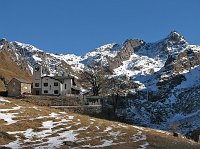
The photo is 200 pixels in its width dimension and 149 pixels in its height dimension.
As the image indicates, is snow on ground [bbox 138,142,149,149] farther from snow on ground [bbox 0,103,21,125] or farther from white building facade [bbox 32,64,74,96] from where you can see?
white building facade [bbox 32,64,74,96]

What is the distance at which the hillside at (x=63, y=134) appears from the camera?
6962cm

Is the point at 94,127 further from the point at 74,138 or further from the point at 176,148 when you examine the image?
the point at 176,148

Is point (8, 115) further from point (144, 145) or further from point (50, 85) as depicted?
point (50, 85)

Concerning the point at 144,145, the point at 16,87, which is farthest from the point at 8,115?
the point at 16,87

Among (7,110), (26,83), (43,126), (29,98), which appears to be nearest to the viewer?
(43,126)

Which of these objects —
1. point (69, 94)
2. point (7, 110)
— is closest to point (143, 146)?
point (7, 110)

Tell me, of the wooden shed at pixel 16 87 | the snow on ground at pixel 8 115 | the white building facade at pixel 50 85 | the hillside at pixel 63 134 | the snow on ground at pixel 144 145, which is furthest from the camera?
the white building facade at pixel 50 85

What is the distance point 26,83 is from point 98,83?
2878cm

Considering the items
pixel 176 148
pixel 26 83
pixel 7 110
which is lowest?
pixel 176 148

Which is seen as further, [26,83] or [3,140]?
[26,83]

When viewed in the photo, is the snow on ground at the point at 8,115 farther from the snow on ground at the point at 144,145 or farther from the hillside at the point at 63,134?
the snow on ground at the point at 144,145

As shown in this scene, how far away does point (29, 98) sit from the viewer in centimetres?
12188

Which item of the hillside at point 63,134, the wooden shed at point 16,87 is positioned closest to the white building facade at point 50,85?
the wooden shed at point 16,87

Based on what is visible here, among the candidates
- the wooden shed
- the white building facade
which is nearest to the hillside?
the wooden shed
